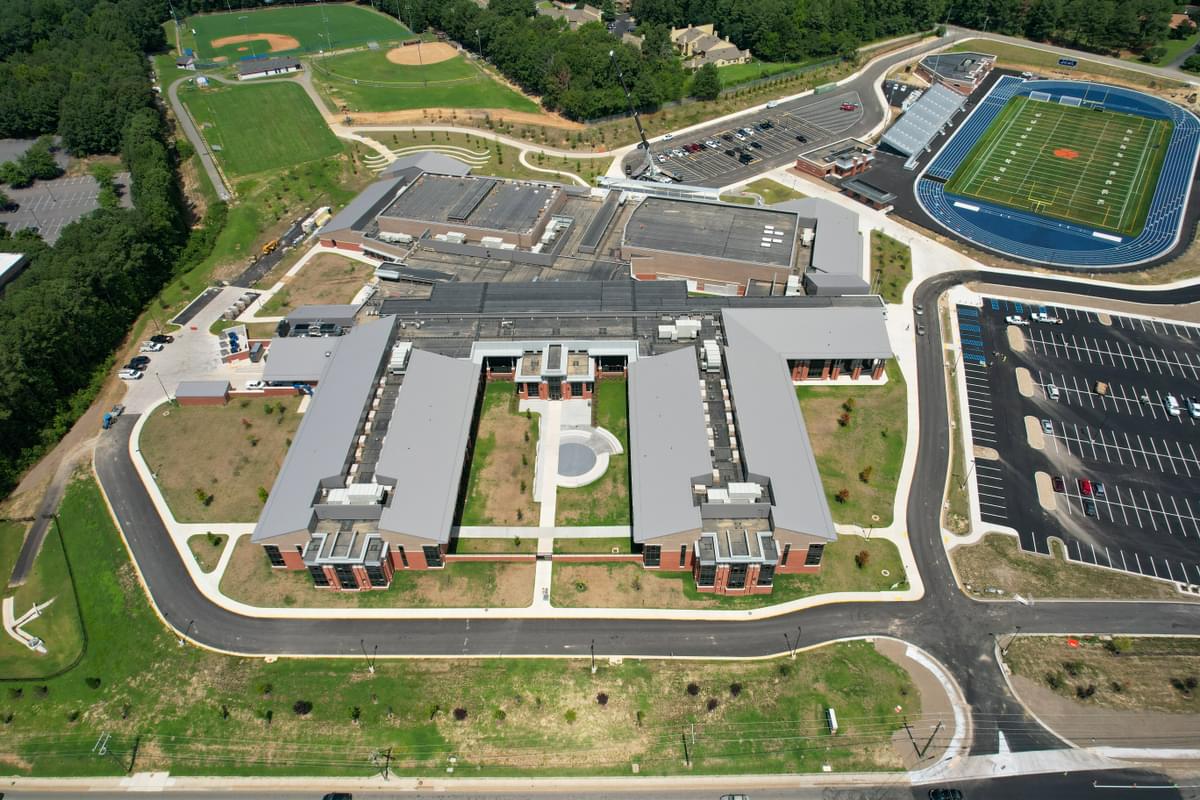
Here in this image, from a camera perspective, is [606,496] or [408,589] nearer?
[408,589]

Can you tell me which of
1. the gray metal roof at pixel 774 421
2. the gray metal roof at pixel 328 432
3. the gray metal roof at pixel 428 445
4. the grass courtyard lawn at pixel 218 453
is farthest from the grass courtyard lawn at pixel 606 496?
the grass courtyard lawn at pixel 218 453

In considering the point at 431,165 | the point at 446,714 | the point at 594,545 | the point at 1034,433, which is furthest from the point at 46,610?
the point at 1034,433

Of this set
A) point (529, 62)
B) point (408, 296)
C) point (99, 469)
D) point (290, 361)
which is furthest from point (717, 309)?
point (529, 62)

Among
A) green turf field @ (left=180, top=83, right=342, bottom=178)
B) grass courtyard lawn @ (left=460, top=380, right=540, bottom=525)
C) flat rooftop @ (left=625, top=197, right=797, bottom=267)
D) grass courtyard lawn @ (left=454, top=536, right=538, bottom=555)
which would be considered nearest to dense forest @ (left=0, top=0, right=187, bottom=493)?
green turf field @ (left=180, top=83, right=342, bottom=178)

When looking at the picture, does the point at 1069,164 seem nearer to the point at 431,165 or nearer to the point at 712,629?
the point at 431,165

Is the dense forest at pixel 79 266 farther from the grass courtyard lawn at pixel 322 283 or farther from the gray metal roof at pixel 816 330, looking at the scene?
the gray metal roof at pixel 816 330

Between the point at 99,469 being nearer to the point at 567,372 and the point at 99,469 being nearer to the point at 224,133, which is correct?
the point at 567,372
